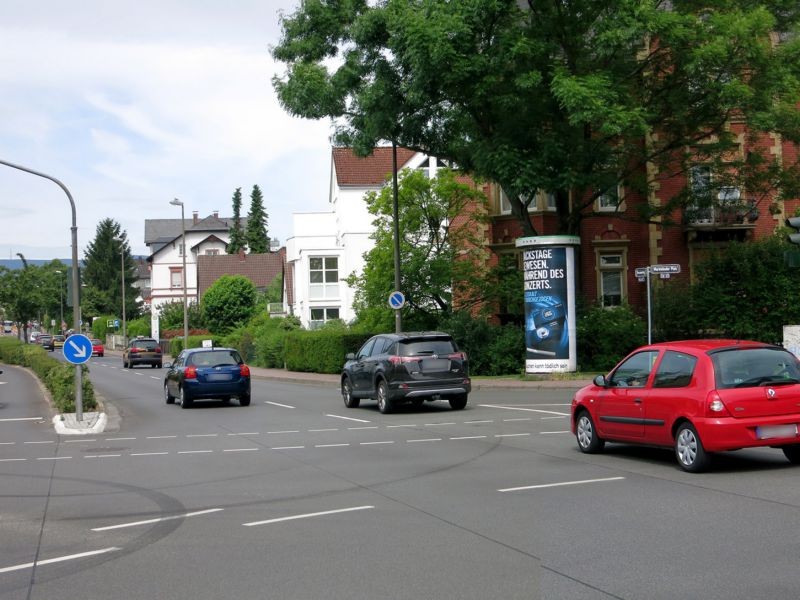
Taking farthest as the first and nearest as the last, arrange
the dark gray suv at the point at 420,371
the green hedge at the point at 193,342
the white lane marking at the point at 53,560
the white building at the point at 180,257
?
1. the white building at the point at 180,257
2. the green hedge at the point at 193,342
3. the dark gray suv at the point at 420,371
4. the white lane marking at the point at 53,560

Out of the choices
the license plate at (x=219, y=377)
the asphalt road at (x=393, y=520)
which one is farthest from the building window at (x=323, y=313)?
the asphalt road at (x=393, y=520)

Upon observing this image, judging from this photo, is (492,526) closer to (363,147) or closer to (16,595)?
(16,595)

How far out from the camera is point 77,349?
19.8 m

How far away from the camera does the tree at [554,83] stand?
87.0ft

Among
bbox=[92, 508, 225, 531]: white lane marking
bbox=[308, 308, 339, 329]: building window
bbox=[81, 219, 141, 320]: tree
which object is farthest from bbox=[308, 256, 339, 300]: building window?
bbox=[81, 219, 141, 320]: tree

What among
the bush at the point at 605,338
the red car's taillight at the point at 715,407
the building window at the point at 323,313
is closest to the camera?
the red car's taillight at the point at 715,407

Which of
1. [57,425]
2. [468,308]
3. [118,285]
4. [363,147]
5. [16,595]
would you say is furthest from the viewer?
[118,285]

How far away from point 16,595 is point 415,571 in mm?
2636

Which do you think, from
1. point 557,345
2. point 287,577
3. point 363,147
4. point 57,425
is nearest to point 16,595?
point 287,577

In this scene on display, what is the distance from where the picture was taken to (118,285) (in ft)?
391

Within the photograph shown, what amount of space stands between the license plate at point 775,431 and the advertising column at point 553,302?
17.8m

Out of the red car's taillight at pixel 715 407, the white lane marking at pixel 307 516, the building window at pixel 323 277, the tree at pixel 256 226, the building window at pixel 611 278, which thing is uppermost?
the tree at pixel 256 226

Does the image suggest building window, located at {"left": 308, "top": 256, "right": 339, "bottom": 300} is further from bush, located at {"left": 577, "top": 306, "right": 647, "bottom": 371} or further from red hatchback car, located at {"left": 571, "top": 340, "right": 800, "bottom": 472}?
red hatchback car, located at {"left": 571, "top": 340, "right": 800, "bottom": 472}

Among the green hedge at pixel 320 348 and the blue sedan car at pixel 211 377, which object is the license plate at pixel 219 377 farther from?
the green hedge at pixel 320 348
